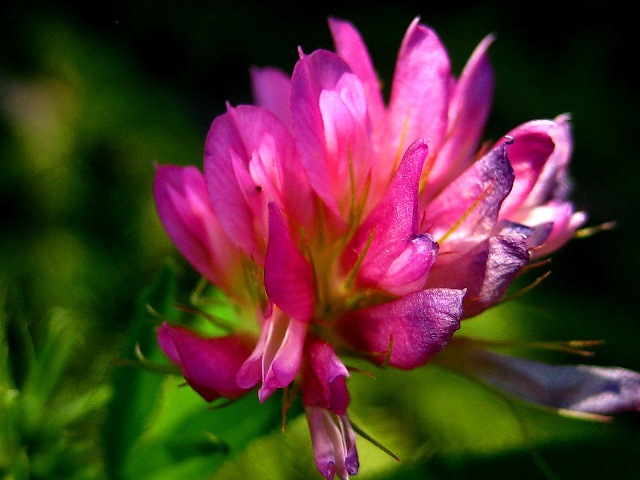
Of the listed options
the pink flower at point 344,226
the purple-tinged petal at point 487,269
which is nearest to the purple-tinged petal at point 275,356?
the pink flower at point 344,226

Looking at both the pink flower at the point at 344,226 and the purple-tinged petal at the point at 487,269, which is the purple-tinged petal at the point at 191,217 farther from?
the purple-tinged petal at the point at 487,269

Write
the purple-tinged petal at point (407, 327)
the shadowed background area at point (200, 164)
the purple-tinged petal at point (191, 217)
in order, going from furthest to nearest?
the shadowed background area at point (200, 164)
the purple-tinged petal at point (191, 217)
the purple-tinged petal at point (407, 327)

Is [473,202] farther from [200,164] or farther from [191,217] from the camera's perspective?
[200,164]

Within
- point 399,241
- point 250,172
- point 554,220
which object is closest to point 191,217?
point 250,172

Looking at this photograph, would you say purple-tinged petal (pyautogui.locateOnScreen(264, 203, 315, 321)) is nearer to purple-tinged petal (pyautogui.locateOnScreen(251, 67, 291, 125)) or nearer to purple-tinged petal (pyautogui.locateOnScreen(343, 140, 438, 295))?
purple-tinged petal (pyautogui.locateOnScreen(343, 140, 438, 295))

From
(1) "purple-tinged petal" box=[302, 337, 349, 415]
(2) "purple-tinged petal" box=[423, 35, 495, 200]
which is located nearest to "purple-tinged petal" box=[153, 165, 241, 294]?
(1) "purple-tinged petal" box=[302, 337, 349, 415]

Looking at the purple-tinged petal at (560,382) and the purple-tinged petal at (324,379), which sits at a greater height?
the purple-tinged petal at (324,379)
